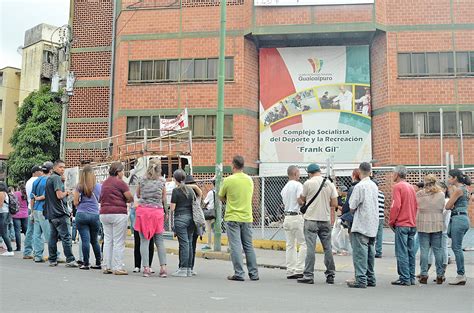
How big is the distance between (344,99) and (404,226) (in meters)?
16.1

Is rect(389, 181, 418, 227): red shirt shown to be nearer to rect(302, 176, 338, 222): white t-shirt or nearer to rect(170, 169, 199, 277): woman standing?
rect(302, 176, 338, 222): white t-shirt

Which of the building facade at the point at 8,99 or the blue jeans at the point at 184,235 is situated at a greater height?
the building facade at the point at 8,99

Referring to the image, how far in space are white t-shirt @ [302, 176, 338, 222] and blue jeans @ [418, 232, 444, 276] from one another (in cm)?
165

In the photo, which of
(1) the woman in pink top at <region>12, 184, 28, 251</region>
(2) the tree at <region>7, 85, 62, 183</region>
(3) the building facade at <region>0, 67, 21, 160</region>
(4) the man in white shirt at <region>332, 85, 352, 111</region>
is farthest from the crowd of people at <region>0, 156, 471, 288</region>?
(3) the building facade at <region>0, 67, 21, 160</region>

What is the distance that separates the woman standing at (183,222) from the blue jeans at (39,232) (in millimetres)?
2641

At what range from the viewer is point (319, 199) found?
739 cm

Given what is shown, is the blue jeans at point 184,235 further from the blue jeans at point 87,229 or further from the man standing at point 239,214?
the blue jeans at point 87,229

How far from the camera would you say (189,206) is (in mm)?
7906

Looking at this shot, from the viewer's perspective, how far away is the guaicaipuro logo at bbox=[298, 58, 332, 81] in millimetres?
23109

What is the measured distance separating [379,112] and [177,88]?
9.73 metres

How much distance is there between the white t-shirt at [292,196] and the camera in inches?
328

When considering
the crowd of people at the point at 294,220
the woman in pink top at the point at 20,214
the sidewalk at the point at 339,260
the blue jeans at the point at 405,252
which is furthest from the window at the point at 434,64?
the woman in pink top at the point at 20,214

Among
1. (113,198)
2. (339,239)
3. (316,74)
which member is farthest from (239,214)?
(316,74)

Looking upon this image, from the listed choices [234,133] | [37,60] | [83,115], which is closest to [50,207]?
[234,133]
